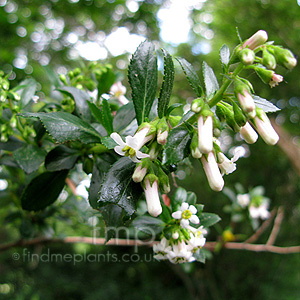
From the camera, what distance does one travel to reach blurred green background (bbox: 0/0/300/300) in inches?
133

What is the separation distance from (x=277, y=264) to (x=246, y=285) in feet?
1.70

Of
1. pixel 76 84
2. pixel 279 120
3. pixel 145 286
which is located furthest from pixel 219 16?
pixel 145 286

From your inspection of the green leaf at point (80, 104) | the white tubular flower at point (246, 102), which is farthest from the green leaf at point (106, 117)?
the white tubular flower at point (246, 102)

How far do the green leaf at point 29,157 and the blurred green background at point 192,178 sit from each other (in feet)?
7.16

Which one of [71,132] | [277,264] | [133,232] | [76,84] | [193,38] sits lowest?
[277,264]

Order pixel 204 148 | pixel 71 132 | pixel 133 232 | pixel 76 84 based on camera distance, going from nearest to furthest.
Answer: pixel 204 148
pixel 71 132
pixel 76 84
pixel 133 232

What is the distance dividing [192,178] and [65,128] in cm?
350

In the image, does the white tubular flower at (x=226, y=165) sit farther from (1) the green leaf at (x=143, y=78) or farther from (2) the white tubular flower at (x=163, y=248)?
(2) the white tubular flower at (x=163, y=248)

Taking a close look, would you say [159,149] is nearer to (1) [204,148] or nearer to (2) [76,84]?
(1) [204,148]

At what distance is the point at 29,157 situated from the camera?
87 cm

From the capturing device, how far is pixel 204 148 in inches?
21.6

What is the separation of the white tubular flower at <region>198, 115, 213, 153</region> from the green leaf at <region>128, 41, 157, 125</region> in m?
0.16

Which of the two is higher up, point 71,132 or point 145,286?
point 71,132

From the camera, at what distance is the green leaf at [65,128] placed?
0.67 metres
